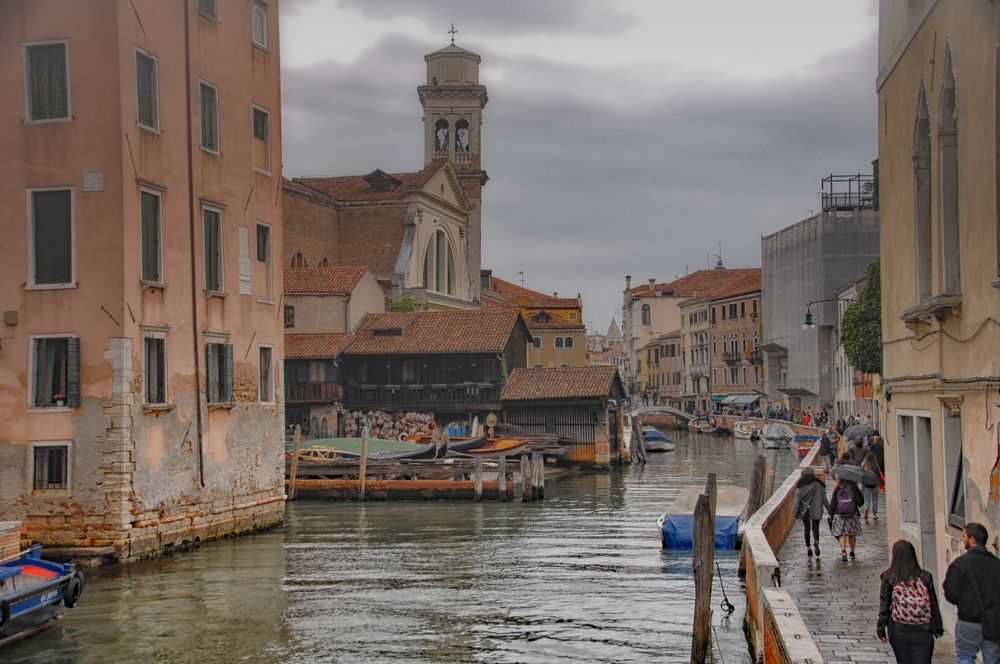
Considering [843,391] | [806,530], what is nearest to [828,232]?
[843,391]

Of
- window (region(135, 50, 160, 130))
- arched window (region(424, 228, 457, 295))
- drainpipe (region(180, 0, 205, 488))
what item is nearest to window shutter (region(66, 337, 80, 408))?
drainpipe (region(180, 0, 205, 488))

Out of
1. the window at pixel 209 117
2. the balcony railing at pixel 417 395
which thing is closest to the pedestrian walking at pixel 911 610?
the window at pixel 209 117

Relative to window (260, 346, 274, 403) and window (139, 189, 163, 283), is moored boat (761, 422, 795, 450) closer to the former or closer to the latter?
window (260, 346, 274, 403)

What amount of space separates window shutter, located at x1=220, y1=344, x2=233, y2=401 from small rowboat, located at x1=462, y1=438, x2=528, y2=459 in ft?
55.1

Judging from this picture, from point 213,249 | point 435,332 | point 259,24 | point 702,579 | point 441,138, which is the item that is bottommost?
point 702,579

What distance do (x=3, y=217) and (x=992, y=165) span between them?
15.7m

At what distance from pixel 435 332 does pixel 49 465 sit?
27.6 meters

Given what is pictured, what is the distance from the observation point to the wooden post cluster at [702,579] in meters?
12.6

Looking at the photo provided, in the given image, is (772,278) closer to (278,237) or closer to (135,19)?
(278,237)

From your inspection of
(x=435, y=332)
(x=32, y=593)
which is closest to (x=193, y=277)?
(x=32, y=593)

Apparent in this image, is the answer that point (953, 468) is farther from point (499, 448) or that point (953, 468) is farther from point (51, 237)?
point (499, 448)

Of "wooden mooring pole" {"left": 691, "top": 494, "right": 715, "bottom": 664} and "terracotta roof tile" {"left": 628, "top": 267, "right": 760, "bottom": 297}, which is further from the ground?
"terracotta roof tile" {"left": 628, "top": 267, "right": 760, "bottom": 297}

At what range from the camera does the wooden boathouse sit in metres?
42.4

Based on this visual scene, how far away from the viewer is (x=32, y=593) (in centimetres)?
1423
